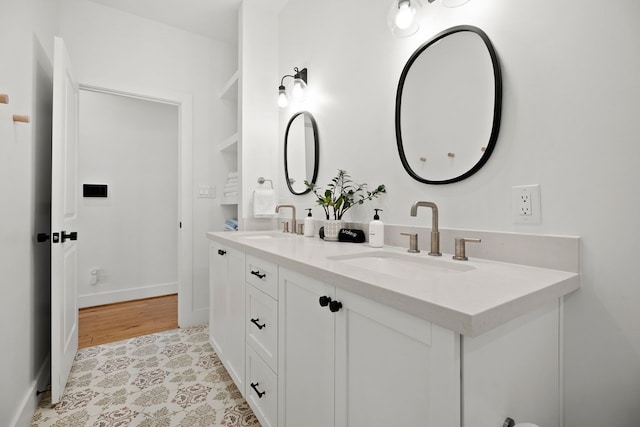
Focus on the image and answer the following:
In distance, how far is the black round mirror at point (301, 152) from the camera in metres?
2.03

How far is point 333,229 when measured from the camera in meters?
1.67

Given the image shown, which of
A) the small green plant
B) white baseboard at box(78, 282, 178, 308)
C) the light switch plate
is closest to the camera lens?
the small green plant

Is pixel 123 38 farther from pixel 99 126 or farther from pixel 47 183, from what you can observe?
pixel 47 183

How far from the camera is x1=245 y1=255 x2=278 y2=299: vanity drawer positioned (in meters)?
1.20

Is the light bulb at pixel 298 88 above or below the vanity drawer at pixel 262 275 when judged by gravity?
above

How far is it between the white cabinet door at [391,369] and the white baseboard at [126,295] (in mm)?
3277

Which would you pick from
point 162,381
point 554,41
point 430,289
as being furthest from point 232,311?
point 554,41

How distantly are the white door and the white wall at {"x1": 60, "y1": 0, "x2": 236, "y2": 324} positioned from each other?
55cm

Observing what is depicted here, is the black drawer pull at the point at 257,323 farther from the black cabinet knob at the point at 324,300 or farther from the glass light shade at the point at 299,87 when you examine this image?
the glass light shade at the point at 299,87

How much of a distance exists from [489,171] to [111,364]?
2434 millimetres

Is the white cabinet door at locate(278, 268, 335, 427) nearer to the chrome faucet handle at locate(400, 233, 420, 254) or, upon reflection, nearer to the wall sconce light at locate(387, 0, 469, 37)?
the chrome faucet handle at locate(400, 233, 420, 254)

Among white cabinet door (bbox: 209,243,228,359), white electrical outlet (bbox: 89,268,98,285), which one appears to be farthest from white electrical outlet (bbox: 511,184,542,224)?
white electrical outlet (bbox: 89,268,98,285)

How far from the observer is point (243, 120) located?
231cm

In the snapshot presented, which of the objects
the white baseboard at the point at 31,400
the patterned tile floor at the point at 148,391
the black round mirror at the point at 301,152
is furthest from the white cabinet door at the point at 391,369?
the white baseboard at the point at 31,400
